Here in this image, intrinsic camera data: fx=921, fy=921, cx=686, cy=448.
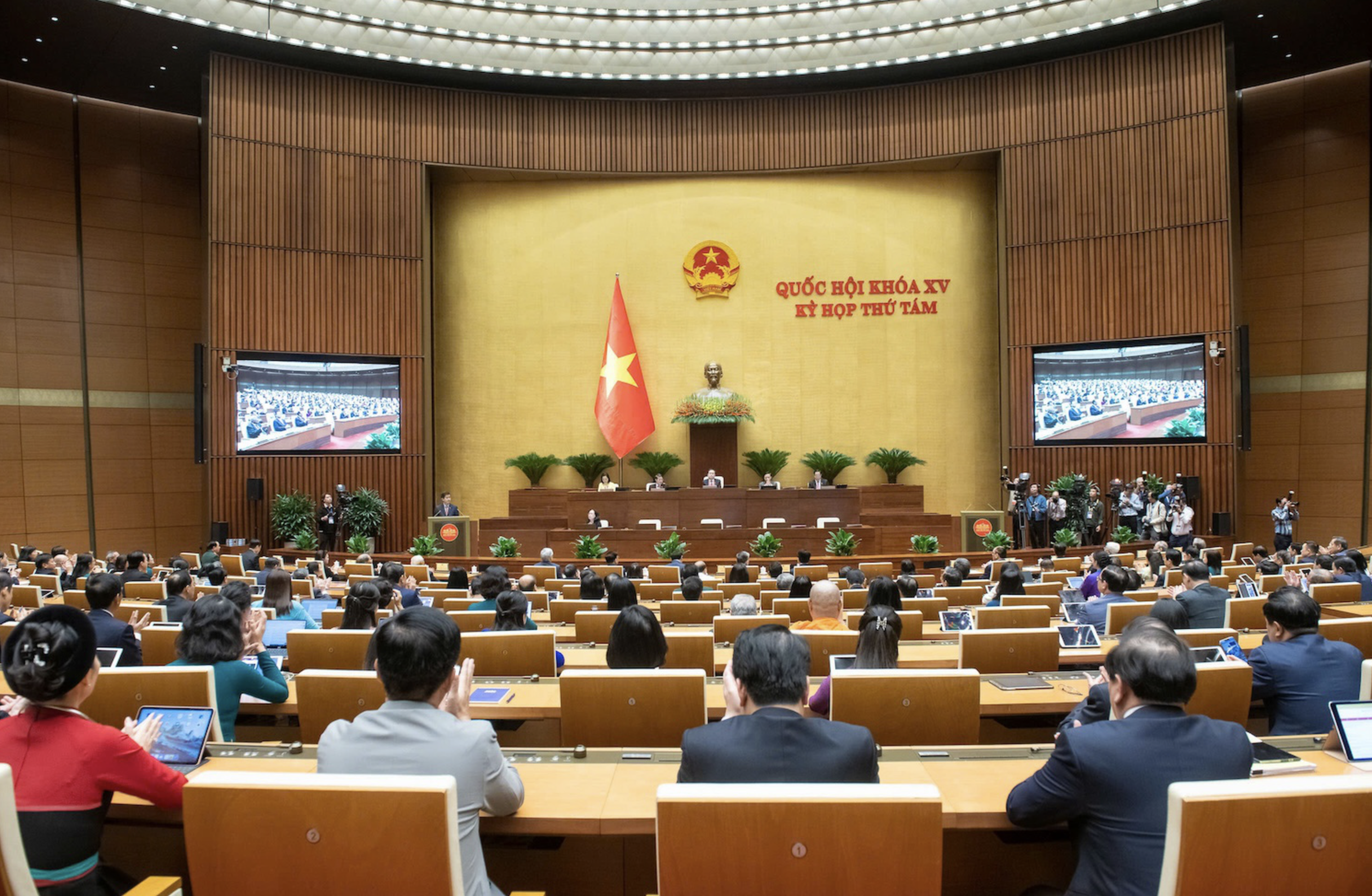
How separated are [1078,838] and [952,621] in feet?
9.83

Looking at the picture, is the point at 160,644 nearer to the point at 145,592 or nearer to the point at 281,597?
the point at 281,597

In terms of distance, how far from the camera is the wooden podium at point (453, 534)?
14141 millimetres

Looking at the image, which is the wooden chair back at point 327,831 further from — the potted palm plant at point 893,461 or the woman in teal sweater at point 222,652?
the potted palm plant at point 893,461

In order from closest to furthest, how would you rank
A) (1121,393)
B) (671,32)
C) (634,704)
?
(634,704) < (1121,393) < (671,32)

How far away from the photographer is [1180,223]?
560 inches

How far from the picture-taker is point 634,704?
2.79 m

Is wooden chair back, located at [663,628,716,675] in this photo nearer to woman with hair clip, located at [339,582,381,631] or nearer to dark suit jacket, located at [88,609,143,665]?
woman with hair clip, located at [339,582,381,631]

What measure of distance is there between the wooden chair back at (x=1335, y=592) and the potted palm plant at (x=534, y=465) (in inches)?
471

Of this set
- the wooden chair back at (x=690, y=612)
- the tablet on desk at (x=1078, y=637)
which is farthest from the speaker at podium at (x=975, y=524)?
the tablet on desk at (x=1078, y=637)

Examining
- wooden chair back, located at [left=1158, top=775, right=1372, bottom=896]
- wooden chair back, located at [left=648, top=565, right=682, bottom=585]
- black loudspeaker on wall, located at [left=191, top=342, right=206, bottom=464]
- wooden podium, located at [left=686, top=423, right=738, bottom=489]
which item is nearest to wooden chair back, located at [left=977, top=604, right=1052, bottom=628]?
wooden chair back, located at [left=1158, top=775, right=1372, bottom=896]

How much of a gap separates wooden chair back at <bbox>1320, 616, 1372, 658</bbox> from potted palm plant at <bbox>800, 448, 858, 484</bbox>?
11.7 m

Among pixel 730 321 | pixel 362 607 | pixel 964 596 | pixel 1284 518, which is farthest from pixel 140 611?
pixel 1284 518

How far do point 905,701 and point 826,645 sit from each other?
1032 mm

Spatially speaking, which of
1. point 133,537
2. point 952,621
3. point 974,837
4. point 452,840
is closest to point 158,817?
point 452,840
